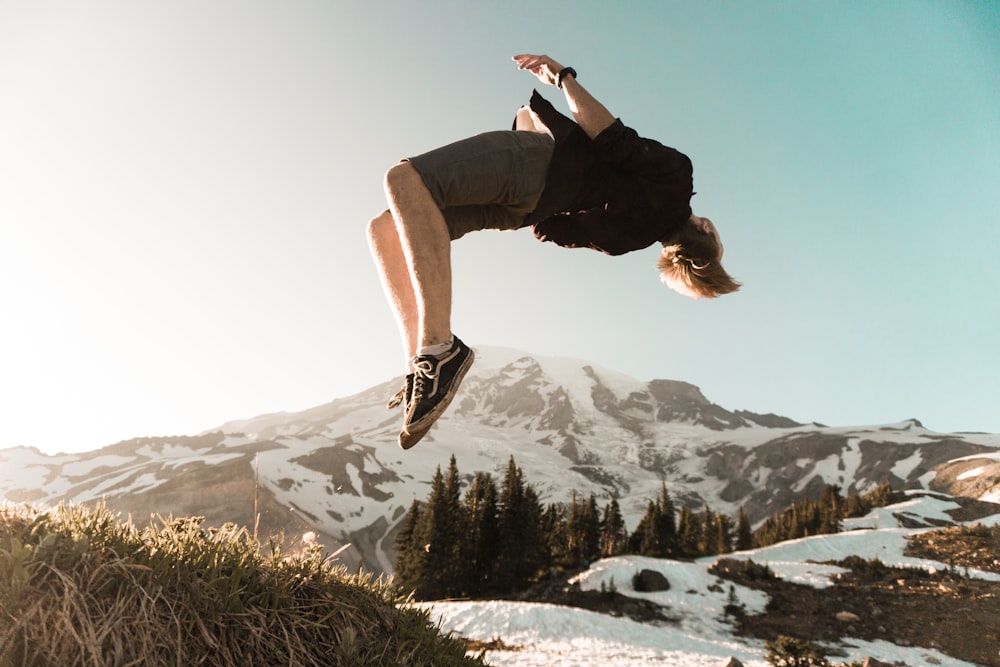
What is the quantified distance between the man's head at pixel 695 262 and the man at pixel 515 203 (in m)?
0.03

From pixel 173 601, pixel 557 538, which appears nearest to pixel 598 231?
pixel 173 601

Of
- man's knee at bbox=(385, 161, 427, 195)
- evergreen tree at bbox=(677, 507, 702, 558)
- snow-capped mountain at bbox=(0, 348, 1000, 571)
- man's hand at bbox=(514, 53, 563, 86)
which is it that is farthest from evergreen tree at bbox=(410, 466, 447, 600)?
snow-capped mountain at bbox=(0, 348, 1000, 571)

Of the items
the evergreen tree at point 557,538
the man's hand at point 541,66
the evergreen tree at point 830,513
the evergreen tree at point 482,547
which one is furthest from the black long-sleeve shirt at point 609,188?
the evergreen tree at point 830,513

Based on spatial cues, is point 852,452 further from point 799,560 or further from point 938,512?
point 799,560

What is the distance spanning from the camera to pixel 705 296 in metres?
3.48

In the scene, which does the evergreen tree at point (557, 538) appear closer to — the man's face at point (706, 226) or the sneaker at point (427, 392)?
the man's face at point (706, 226)

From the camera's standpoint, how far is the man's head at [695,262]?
3150mm

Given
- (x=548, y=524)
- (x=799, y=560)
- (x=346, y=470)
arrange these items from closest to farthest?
(x=799, y=560) < (x=548, y=524) < (x=346, y=470)

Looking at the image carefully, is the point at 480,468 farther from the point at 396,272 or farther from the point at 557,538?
the point at 396,272

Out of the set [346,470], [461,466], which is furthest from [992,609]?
[461,466]

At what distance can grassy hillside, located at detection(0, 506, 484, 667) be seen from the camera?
5.54 feet

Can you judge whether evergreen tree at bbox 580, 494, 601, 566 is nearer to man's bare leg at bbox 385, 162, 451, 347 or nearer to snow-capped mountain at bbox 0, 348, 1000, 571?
snow-capped mountain at bbox 0, 348, 1000, 571

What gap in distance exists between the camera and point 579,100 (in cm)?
254

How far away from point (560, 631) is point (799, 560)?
18581 millimetres
